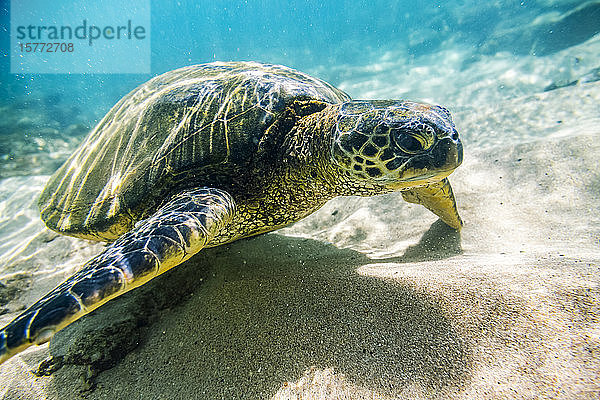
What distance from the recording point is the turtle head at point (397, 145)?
1.72 m

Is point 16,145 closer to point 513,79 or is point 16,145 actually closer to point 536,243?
point 536,243

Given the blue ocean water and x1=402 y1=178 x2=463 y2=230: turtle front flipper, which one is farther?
the blue ocean water

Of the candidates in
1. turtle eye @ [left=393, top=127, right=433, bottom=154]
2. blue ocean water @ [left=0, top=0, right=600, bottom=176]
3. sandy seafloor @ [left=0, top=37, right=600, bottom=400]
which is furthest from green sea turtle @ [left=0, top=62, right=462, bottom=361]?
blue ocean water @ [left=0, top=0, right=600, bottom=176]

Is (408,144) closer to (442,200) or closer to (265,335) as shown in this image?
(442,200)

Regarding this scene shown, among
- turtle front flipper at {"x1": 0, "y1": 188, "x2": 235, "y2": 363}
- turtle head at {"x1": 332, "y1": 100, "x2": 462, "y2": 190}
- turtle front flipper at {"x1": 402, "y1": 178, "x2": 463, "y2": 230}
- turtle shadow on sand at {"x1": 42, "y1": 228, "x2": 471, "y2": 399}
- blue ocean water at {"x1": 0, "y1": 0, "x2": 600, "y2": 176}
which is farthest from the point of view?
blue ocean water at {"x1": 0, "y1": 0, "x2": 600, "y2": 176}

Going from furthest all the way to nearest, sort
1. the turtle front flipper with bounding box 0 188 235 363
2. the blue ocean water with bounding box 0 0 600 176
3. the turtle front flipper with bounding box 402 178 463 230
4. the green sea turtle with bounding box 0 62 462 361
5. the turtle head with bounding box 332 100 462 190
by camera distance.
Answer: the blue ocean water with bounding box 0 0 600 176 < the turtle front flipper with bounding box 402 178 463 230 < the turtle head with bounding box 332 100 462 190 < the green sea turtle with bounding box 0 62 462 361 < the turtle front flipper with bounding box 0 188 235 363

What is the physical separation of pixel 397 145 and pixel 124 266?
5.70ft

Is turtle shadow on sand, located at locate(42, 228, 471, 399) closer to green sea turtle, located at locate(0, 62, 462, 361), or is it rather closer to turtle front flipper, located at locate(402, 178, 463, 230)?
green sea turtle, located at locate(0, 62, 462, 361)

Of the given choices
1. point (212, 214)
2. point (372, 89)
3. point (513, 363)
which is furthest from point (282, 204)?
point (372, 89)

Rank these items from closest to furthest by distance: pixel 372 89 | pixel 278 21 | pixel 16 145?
pixel 16 145 < pixel 372 89 < pixel 278 21

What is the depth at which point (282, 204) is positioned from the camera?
236cm

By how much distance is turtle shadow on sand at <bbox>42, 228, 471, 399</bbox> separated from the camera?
1.24m

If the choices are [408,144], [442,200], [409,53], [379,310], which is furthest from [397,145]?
[409,53]

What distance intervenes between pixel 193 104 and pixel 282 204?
4.14 ft
